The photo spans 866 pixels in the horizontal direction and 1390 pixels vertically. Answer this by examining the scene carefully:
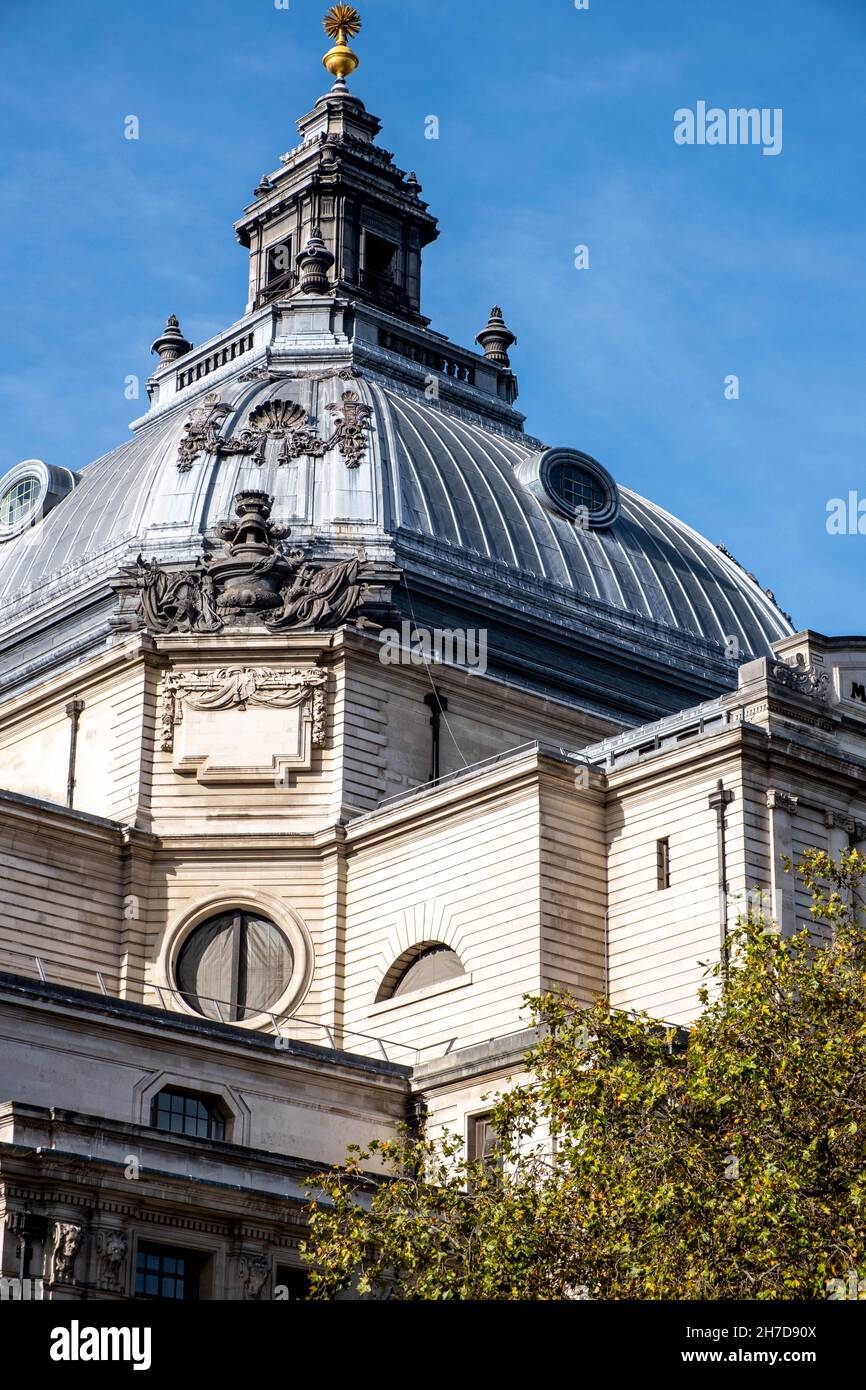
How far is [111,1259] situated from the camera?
49.0 metres

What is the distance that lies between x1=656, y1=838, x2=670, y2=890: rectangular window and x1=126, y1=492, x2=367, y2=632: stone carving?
1421 centimetres

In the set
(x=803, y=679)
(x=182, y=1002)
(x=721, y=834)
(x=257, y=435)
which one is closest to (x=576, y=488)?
(x=257, y=435)

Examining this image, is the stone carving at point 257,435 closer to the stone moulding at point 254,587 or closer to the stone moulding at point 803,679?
the stone moulding at point 254,587

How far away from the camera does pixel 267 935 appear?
69875 millimetres


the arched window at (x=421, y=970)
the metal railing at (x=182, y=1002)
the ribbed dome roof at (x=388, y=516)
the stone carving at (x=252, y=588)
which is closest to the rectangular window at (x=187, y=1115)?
the metal railing at (x=182, y=1002)

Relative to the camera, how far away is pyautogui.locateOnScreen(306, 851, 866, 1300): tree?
37781mm

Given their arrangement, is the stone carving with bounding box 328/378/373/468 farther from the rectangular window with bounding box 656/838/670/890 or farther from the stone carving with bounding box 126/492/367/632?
the rectangular window with bounding box 656/838/670/890

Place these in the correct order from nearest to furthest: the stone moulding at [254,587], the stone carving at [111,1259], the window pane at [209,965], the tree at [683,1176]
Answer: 1. the tree at [683,1176]
2. the stone carving at [111,1259]
3. the window pane at [209,965]
4. the stone moulding at [254,587]

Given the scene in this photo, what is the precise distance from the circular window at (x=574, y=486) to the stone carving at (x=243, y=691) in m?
18.0

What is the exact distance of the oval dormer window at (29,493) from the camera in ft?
297

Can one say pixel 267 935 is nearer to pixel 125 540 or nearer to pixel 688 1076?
pixel 125 540

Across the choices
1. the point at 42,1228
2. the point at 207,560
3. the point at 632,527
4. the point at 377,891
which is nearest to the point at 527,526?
the point at 632,527
